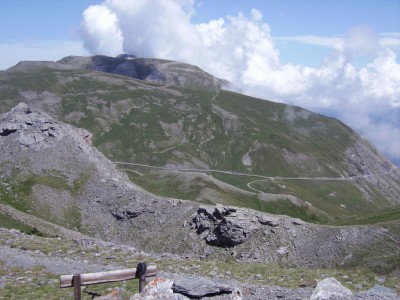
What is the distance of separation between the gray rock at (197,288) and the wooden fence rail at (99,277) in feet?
6.57

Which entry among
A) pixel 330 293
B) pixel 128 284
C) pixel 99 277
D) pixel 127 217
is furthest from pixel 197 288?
pixel 127 217

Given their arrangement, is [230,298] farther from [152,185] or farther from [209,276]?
[152,185]

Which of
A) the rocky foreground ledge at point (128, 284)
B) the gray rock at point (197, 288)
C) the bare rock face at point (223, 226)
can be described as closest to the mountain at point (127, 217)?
Answer: the bare rock face at point (223, 226)

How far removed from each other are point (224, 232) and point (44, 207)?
3913cm

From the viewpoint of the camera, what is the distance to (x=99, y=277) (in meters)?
22.5

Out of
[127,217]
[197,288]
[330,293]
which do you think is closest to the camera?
[330,293]

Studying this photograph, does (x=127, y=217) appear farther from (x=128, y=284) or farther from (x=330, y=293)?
(x=330, y=293)

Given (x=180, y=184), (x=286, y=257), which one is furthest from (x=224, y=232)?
(x=180, y=184)

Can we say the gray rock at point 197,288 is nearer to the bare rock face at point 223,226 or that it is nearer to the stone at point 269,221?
the bare rock face at point 223,226

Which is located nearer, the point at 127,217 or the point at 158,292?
the point at 158,292

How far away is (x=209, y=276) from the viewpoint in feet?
122

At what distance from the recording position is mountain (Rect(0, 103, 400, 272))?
218 feet

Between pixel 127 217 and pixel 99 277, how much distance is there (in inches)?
2476

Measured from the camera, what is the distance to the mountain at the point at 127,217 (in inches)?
2610
